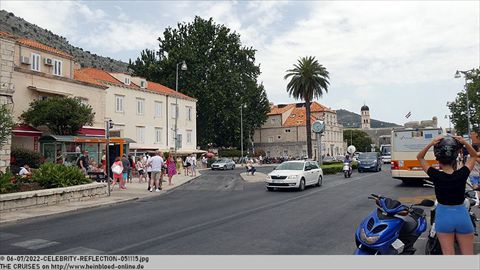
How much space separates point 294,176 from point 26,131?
21.6m

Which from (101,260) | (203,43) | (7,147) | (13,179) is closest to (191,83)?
(203,43)

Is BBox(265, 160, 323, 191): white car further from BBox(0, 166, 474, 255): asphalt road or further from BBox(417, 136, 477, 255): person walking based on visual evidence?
BBox(417, 136, 477, 255): person walking

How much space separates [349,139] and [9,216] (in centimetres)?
11944

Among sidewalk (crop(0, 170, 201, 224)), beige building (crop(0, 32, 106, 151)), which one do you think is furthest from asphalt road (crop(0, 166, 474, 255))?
beige building (crop(0, 32, 106, 151))

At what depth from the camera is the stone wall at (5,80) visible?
830 inches

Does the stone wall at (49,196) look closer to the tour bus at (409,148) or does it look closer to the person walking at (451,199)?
the person walking at (451,199)

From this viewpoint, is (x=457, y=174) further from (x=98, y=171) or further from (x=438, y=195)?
(x=98, y=171)

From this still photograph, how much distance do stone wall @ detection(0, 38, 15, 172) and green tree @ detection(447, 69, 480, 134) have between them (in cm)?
4915

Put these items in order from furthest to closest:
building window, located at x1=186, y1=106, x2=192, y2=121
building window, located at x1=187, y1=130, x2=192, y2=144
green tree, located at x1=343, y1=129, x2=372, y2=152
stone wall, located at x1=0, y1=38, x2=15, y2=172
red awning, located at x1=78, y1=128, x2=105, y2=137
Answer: green tree, located at x1=343, y1=129, x2=372, y2=152 → building window, located at x1=187, y1=130, x2=192, y2=144 → building window, located at x1=186, y1=106, x2=192, y2=121 → red awning, located at x1=78, y1=128, x2=105, y2=137 → stone wall, located at x1=0, y1=38, x2=15, y2=172

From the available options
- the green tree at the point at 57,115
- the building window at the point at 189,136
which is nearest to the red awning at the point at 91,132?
the green tree at the point at 57,115

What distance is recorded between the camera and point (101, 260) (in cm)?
294

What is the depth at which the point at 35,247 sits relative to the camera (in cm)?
752

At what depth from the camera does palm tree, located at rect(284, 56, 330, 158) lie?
46.2 m

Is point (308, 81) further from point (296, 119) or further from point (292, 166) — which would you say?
point (296, 119)
